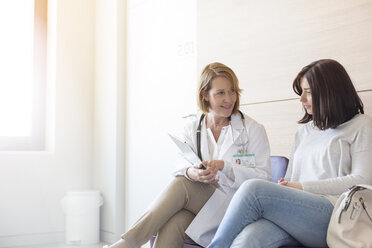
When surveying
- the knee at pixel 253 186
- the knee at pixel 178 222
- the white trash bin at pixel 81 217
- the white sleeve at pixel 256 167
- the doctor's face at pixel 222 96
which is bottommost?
the white trash bin at pixel 81 217

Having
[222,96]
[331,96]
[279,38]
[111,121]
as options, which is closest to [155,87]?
[111,121]

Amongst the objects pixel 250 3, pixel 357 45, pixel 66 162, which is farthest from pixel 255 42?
pixel 66 162

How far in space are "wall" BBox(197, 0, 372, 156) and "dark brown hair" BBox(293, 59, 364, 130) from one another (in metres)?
0.29

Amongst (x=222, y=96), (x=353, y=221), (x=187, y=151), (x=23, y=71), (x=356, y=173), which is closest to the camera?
(x=353, y=221)

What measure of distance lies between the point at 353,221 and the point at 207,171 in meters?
0.73

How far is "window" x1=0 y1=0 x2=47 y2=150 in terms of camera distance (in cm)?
445

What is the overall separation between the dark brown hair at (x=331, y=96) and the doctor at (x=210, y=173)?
377 millimetres

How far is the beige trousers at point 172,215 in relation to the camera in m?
2.15

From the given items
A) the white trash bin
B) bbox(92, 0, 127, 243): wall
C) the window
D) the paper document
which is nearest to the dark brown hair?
the paper document

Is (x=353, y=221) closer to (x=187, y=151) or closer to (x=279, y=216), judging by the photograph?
(x=279, y=216)

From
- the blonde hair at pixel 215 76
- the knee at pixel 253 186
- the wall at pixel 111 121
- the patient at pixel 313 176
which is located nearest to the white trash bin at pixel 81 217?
the wall at pixel 111 121

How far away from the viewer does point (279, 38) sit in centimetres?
275

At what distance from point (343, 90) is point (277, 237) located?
2.44 ft

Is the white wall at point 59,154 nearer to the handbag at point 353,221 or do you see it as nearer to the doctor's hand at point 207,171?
the doctor's hand at point 207,171
